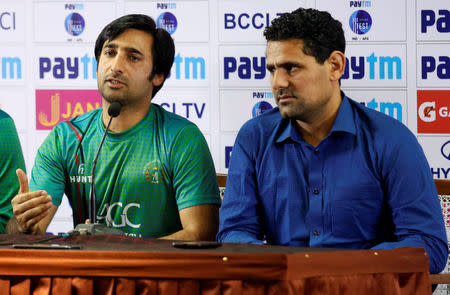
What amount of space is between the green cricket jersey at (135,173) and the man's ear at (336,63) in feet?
1.78

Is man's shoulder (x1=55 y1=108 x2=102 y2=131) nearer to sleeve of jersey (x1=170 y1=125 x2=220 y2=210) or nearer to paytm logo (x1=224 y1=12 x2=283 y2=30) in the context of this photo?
sleeve of jersey (x1=170 y1=125 x2=220 y2=210)

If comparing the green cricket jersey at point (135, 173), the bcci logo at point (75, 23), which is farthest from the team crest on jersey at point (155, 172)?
the bcci logo at point (75, 23)

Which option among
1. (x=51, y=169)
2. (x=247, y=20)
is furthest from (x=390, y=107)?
(x=51, y=169)

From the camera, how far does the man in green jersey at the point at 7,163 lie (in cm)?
205

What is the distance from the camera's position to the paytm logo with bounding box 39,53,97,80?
2.79m

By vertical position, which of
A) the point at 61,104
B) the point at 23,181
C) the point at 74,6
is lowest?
the point at 23,181

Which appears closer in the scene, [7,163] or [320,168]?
[320,168]

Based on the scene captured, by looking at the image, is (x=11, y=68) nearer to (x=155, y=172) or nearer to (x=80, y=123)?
(x=80, y=123)

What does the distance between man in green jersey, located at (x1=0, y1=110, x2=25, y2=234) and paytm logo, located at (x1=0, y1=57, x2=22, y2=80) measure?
709mm

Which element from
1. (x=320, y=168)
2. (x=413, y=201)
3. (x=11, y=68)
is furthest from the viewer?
(x=11, y=68)

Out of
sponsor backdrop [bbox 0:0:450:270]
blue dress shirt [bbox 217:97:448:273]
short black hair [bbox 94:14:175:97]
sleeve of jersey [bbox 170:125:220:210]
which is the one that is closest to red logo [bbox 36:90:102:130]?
sponsor backdrop [bbox 0:0:450:270]

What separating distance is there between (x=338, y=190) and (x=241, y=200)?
0.29m

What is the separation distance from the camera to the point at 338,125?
1.82 m

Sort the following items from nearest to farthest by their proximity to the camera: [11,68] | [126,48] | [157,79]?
[126,48] → [157,79] → [11,68]
